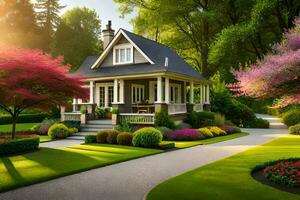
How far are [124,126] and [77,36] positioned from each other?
37841 millimetres

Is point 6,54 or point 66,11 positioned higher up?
point 66,11

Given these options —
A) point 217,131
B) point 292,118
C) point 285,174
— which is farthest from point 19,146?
point 292,118

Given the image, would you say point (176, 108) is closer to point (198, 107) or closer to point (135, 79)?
point (135, 79)

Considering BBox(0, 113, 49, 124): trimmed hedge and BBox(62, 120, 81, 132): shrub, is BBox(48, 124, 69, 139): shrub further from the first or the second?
BBox(0, 113, 49, 124): trimmed hedge

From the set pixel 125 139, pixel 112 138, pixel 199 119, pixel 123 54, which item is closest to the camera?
pixel 125 139

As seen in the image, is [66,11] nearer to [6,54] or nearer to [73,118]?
[73,118]

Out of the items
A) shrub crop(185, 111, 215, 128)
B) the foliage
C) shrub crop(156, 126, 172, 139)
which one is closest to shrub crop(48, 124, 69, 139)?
the foliage

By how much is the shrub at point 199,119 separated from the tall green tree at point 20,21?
3658 centimetres

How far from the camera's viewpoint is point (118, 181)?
380 inches

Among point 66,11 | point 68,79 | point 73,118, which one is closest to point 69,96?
point 68,79

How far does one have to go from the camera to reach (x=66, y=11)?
62438 mm

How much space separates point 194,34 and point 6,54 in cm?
3165

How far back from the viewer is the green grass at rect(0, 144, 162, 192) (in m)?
9.86

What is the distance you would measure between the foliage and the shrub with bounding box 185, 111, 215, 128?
18.7 feet
